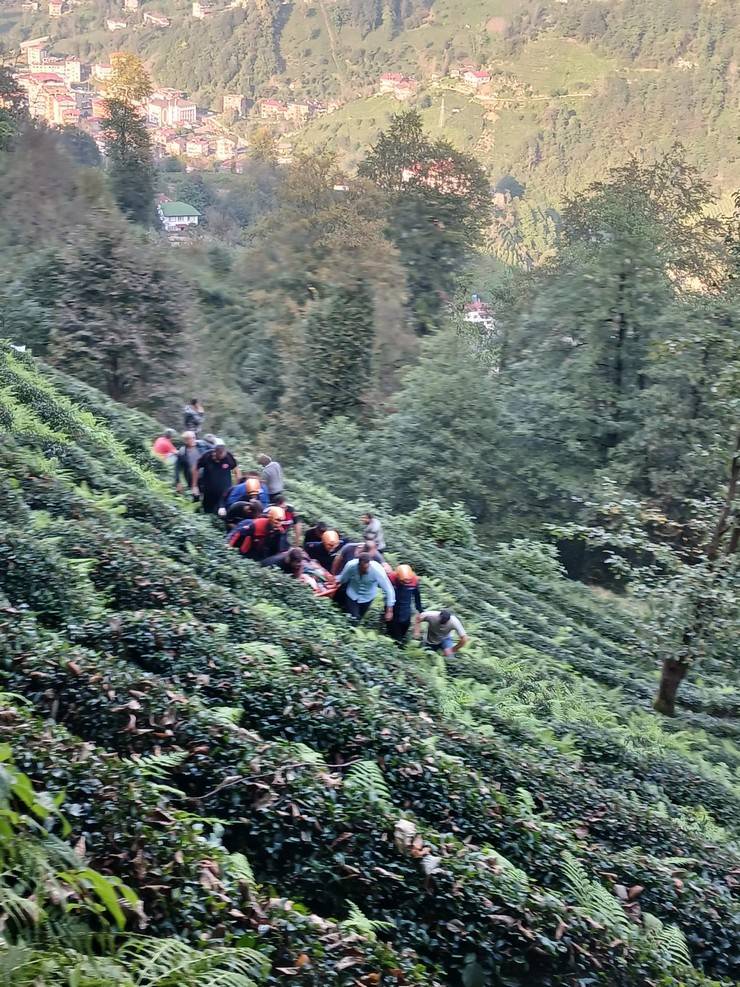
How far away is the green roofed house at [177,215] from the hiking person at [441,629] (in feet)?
246

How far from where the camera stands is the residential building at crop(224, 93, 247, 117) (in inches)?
7539

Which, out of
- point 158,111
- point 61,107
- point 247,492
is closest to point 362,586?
point 247,492

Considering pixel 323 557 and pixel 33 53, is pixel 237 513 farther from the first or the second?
pixel 33 53

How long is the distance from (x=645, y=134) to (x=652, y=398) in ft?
463

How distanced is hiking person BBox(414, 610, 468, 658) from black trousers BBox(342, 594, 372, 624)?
836 mm

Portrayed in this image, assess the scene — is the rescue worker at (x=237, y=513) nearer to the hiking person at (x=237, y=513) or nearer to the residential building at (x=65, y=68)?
the hiking person at (x=237, y=513)

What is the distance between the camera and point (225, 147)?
566 feet

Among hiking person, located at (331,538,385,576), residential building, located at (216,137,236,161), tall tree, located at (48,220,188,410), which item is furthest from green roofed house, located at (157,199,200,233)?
residential building, located at (216,137,236,161)

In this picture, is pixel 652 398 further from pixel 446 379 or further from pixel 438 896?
pixel 438 896

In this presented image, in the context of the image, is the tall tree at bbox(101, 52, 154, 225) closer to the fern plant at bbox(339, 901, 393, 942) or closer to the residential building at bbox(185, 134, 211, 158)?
the fern plant at bbox(339, 901, 393, 942)

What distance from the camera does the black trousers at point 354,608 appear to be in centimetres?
1207

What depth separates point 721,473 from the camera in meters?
28.8

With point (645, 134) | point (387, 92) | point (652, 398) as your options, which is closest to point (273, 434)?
point (652, 398)

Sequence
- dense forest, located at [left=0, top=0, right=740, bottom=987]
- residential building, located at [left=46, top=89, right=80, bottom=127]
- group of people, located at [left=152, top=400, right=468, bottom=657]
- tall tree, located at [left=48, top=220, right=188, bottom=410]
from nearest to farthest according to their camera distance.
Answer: dense forest, located at [left=0, top=0, right=740, bottom=987], group of people, located at [left=152, top=400, right=468, bottom=657], tall tree, located at [left=48, top=220, right=188, bottom=410], residential building, located at [left=46, top=89, right=80, bottom=127]
